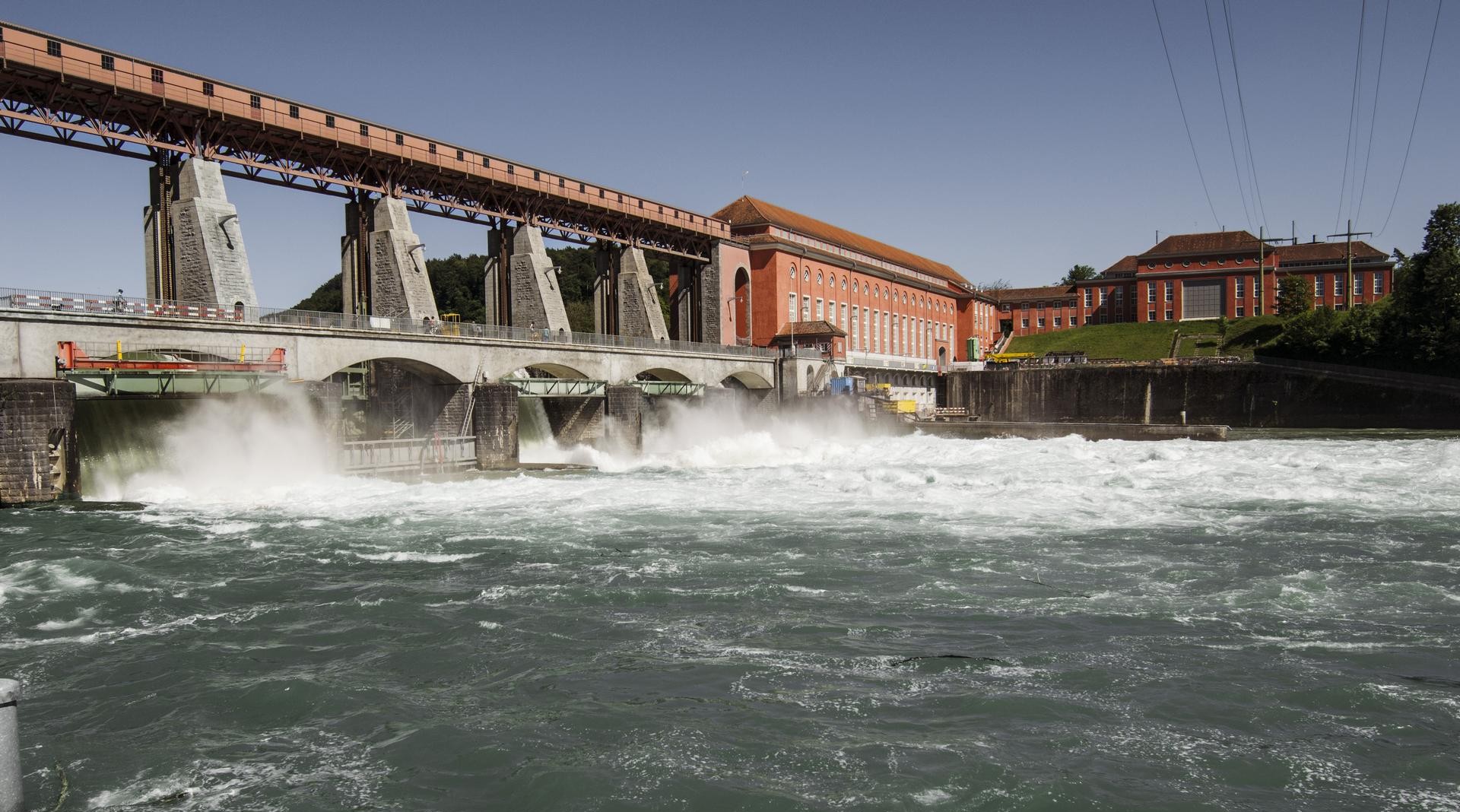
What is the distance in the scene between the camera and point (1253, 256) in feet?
297

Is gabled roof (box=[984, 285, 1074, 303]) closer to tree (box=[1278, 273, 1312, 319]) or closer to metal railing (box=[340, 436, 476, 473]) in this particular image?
tree (box=[1278, 273, 1312, 319])

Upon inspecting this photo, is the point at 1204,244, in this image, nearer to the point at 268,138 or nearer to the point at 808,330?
the point at 808,330

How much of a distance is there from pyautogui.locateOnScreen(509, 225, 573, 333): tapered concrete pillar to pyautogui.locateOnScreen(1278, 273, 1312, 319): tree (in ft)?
218

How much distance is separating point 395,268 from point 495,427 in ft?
25.4

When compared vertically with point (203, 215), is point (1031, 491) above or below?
below

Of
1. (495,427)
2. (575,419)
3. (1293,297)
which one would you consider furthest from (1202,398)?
(495,427)

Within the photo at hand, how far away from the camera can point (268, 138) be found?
1323 inches

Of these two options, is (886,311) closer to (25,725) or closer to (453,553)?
(453,553)

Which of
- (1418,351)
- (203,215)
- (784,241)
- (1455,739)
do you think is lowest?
(1455,739)

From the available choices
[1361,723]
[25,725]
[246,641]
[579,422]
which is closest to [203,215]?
[579,422]

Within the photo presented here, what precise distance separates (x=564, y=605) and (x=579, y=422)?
29.4m

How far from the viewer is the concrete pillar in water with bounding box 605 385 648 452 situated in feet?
132

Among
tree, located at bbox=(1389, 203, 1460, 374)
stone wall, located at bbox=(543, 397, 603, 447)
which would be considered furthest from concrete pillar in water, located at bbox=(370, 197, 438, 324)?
tree, located at bbox=(1389, 203, 1460, 374)

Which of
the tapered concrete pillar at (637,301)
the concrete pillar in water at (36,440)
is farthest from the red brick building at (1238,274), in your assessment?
the concrete pillar in water at (36,440)
